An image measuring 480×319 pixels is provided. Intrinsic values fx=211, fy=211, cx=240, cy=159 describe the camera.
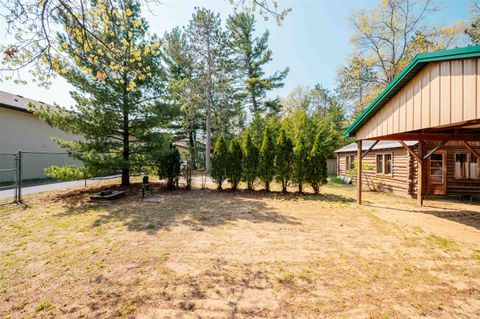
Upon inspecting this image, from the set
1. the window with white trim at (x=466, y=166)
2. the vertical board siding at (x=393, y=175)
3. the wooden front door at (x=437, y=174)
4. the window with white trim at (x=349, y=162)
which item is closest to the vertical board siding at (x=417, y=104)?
the vertical board siding at (x=393, y=175)

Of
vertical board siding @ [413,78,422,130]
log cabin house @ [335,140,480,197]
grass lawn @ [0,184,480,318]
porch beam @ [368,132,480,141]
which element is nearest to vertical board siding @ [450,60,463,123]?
vertical board siding @ [413,78,422,130]

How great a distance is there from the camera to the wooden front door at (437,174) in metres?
10.7

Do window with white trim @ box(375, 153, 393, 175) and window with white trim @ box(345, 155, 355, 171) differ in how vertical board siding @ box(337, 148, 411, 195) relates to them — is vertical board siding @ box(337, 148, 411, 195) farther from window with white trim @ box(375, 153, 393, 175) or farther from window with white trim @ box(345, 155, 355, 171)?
window with white trim @ box(345, 155, 355, 171)

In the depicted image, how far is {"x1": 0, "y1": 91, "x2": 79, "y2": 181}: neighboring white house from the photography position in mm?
12773

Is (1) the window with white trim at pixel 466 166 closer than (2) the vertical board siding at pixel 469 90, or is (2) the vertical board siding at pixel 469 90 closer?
(2) the vertical board siding at pixel 469 90

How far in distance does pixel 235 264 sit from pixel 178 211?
13.1 ft

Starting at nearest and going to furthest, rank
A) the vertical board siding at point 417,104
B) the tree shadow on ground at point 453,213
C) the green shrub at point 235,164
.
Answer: the vertical board siding at point 417,104, the tree shadow on ground at point 453,213, the green shrub at point 235,164

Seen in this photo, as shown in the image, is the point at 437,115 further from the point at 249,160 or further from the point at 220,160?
the point at 220,160

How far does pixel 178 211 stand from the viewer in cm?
709

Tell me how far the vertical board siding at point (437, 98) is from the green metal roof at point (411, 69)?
0.38 ft

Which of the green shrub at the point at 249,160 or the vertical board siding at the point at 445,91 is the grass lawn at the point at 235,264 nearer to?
the vertical board siding at the point at 445,91

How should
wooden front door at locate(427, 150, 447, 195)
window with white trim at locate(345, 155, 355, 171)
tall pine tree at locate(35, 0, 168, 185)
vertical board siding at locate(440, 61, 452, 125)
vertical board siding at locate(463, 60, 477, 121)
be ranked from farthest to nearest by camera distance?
1. window with white trim at locate(345, 155, 355, 171)
2. wooden front door at locate(427, 150, 447, 195)
3. tall pine tree at locate(35, 0, 168, 185)
4. vertical board siding at locate(440, 61, 452, 125)
5. vertical board siding at locate(463, 60, 477, 121)

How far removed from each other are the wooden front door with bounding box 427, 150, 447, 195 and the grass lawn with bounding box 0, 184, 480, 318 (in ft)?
14.3

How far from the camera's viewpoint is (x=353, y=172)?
15.4 metres
